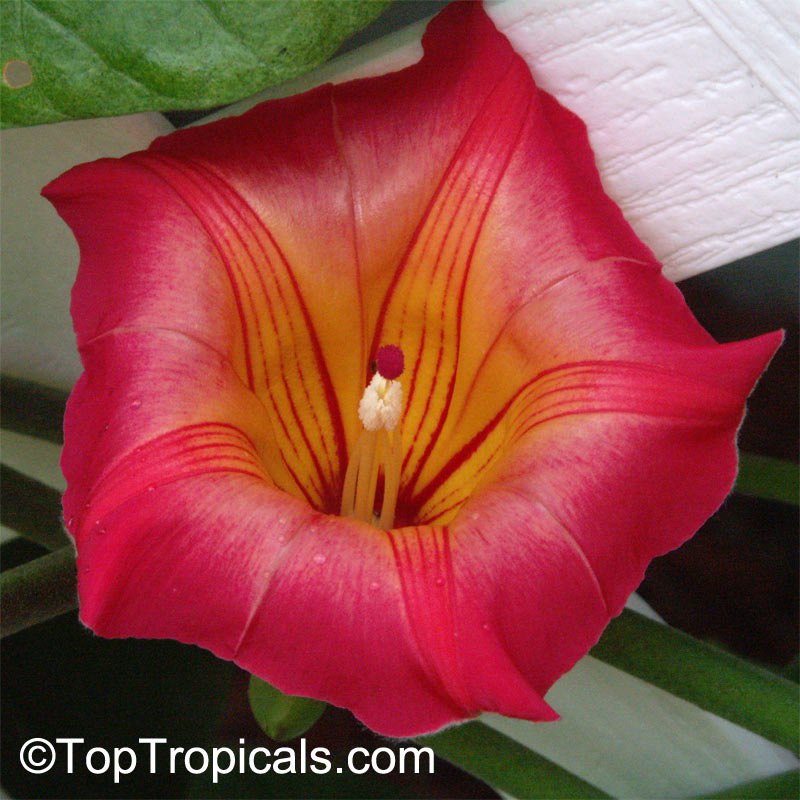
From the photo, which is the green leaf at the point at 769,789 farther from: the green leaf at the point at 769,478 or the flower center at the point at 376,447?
the flower center at the point at 376,447

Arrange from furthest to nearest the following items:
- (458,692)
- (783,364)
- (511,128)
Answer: (783,364) → (511,128) → (458,692)

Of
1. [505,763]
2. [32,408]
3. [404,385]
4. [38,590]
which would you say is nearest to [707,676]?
[505,763]

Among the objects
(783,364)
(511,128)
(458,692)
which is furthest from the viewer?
(783,364)

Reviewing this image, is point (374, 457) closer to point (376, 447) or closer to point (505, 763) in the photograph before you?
point (376, 447)

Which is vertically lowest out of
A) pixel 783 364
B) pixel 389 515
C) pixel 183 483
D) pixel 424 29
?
pixel 783 364

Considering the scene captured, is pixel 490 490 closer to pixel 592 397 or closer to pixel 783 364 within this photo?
pixel 592 397

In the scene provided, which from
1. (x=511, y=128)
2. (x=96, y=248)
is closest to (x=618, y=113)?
(x=511, y=128)

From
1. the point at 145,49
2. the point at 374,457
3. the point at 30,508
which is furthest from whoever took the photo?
the point at 30,508
